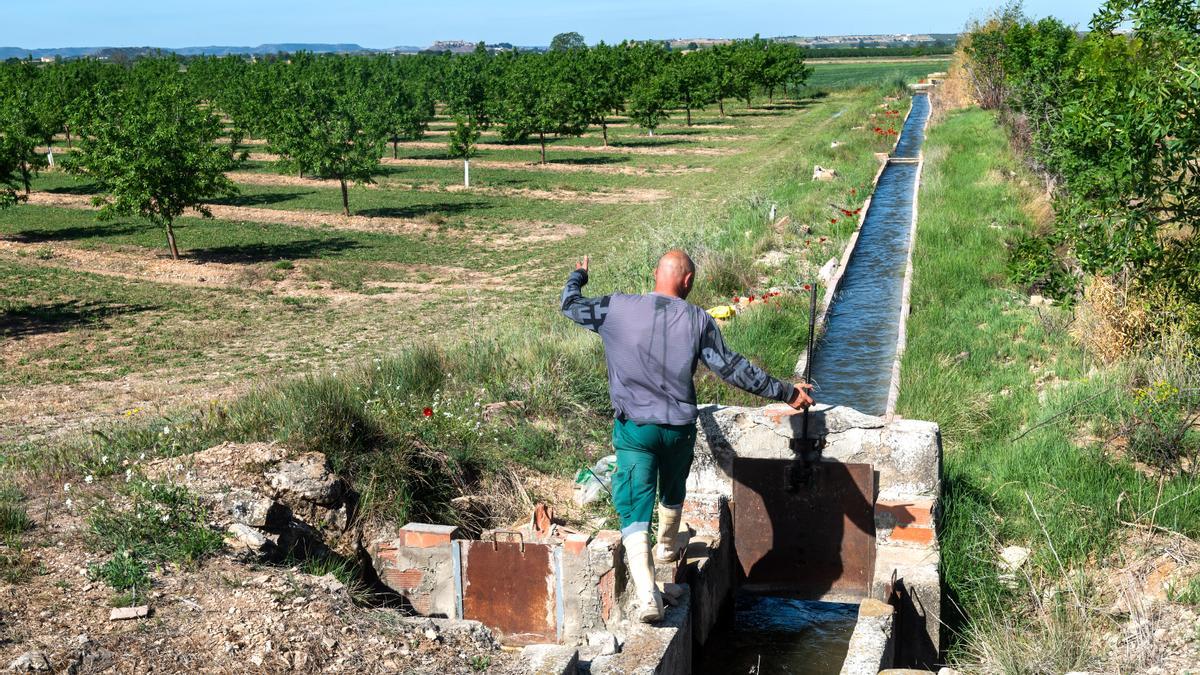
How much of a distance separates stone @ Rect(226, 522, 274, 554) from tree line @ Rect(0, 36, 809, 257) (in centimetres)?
2125

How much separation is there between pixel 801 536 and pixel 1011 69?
28.6 m

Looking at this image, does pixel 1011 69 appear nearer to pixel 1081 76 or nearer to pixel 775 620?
pixel 1081 76

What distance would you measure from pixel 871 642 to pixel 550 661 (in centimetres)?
161

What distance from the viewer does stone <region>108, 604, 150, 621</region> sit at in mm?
4938

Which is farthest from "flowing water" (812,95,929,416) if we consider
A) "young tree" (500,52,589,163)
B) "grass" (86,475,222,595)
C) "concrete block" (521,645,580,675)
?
"young tree" (500,52,589,163)

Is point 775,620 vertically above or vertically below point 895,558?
below

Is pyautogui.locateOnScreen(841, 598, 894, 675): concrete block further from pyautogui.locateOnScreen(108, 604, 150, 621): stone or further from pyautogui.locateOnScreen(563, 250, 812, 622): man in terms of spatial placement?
pyautogui.locateOnScreen(108, 604, 150, 621): stone

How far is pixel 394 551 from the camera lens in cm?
657

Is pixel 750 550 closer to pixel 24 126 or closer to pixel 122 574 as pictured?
pixel 122 574

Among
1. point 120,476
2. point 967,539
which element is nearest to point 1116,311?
point 967,539

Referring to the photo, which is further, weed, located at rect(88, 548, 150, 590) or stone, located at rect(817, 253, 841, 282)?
stone, located at rect(817, 253, 841, 282)

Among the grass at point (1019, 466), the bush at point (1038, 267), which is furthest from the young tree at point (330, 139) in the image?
the bush at point (1038, 267)

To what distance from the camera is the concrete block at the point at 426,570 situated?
6.32m

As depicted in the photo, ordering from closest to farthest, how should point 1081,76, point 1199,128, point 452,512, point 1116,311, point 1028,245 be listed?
1. point 452,512
2. point 1199,128
3. point 1028,245
4. point 1116,311
5. point 1081,76
